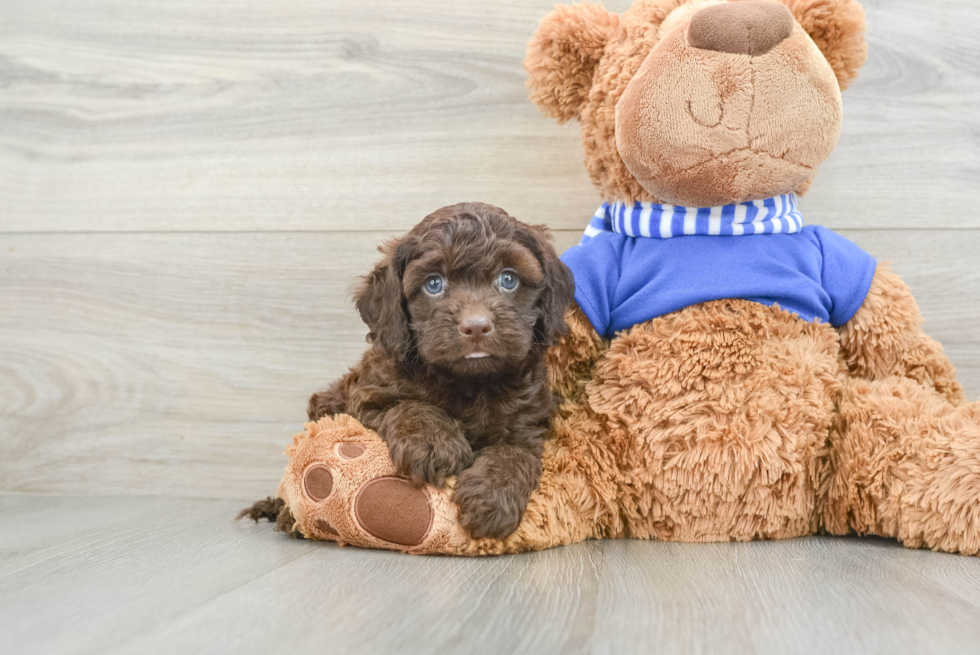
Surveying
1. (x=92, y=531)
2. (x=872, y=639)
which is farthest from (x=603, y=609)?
(x=92, y=531)

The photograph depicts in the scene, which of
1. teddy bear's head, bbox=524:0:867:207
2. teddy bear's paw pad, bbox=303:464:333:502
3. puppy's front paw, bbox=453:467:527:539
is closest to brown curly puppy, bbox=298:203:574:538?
puppy's front paw, bbox=453:467:527:539

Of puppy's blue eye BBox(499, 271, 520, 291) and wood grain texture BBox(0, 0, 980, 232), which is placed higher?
wood grain texture BBox(0, 0, 980, 232)

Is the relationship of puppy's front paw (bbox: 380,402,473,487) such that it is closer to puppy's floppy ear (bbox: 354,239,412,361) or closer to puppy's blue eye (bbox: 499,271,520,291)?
puppy's floppy ear (bbox: 354,239,412,361)

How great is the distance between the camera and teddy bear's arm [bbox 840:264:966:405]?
61.5 inches

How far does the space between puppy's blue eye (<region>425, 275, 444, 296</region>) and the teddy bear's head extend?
43cm

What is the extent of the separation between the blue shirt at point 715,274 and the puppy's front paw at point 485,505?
16.6 inches

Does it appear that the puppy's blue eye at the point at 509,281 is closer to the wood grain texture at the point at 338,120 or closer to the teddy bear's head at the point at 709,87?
the teddy bear's head at the point at 709,87

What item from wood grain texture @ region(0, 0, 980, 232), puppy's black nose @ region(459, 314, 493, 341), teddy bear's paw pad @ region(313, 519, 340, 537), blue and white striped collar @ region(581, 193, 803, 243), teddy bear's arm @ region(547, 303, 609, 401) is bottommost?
teddy bear's paw pad @ region(313, 519, 340, 537)

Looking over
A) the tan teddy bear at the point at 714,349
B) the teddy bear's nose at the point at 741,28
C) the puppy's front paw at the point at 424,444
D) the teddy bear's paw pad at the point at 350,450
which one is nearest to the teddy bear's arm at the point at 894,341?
the tan teddy bear at the point at 714,349

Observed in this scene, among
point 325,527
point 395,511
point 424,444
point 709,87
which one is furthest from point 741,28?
point 325,527

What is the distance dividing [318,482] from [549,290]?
53cm

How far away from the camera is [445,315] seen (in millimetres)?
1315

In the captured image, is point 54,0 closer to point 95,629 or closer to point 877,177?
point 95,629

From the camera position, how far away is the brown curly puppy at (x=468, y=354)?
131 cm
